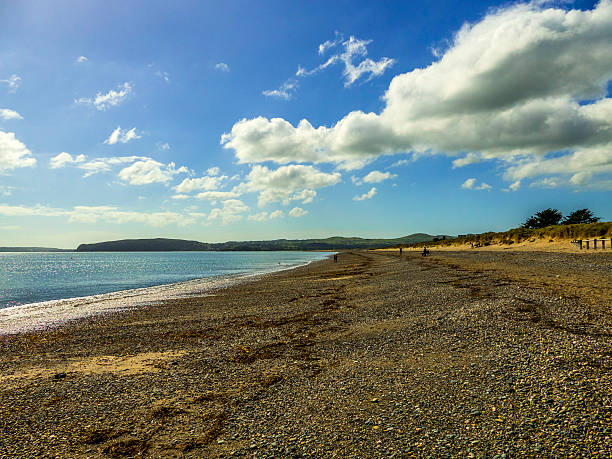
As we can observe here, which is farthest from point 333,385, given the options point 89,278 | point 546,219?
point 546,219

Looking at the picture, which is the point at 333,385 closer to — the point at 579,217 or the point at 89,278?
the point at 89,278

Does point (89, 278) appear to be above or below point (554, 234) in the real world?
below

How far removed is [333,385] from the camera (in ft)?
27.7

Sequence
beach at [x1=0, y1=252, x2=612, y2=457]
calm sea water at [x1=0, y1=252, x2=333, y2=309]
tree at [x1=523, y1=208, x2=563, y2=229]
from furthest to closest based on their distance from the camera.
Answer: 1. tree at [x1=523, y1=208, x2=563, y2=229]
2. calm sea water at [x1=0, y1=252, x2=333, y2=309]
3. beach at [x1=0, y1=252, x2=612, y2=457]

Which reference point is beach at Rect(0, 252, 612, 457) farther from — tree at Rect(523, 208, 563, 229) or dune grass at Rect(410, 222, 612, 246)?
tree at Rect(523, 208, 563, 229)

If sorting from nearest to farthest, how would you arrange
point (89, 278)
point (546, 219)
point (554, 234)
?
point (89, 278)
point (554, 234)
point (546, 219)

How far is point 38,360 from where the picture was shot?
1228 cm

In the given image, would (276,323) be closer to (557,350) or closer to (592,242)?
(557,350)

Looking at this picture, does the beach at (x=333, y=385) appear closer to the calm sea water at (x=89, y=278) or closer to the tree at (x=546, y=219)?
the calm sea water at (x=89, y=278)

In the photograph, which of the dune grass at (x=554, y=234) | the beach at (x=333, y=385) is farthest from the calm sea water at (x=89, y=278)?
the dune grass at (x=554, y=234)

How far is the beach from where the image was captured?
5988 millimetres

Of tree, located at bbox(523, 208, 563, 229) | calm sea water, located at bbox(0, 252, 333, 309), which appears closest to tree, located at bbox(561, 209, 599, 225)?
tree, located at bbox(523, 208, 563, 229)

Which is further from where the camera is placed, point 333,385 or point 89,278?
point 89,278

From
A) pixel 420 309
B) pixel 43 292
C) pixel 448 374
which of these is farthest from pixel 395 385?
pixel 43 292
